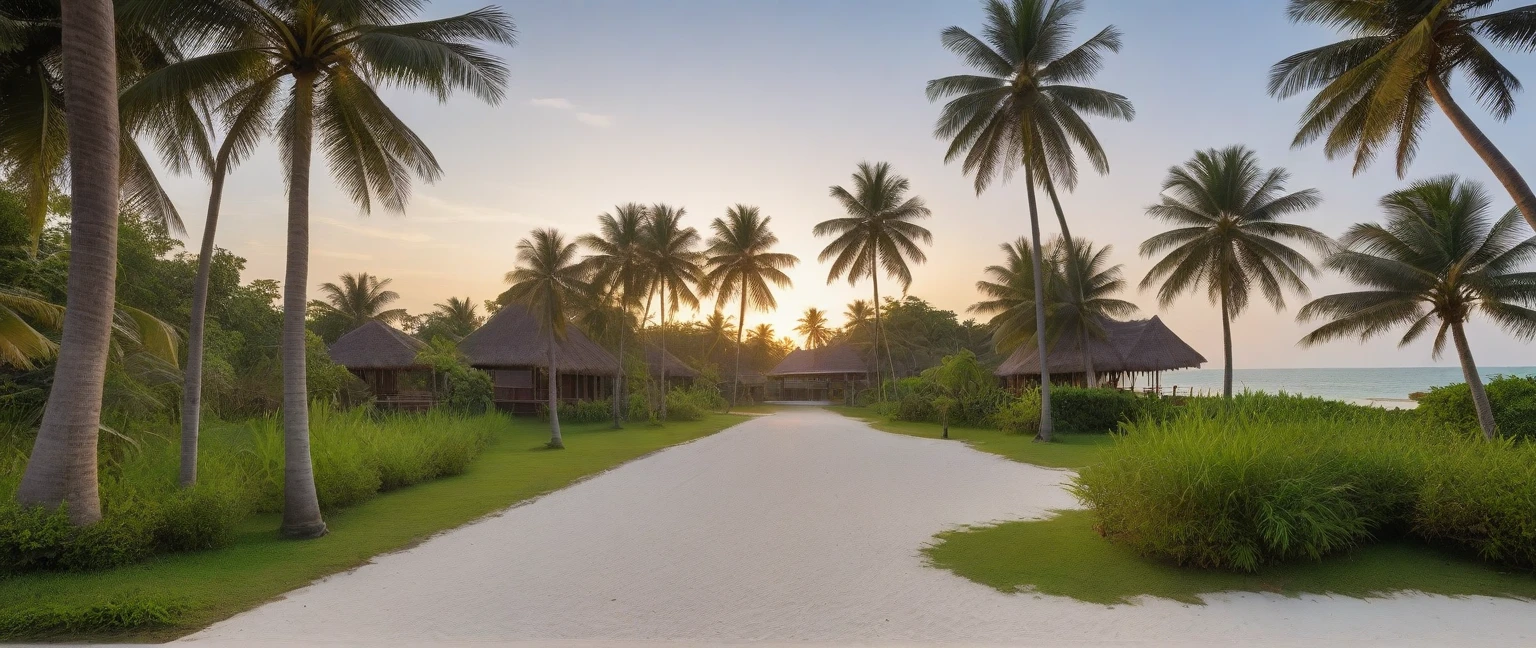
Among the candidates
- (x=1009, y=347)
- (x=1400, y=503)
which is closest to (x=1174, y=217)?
(x=1009, y=347)

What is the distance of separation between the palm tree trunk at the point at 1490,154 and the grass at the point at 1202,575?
7638 millimetres

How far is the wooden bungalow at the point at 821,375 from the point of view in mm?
55969

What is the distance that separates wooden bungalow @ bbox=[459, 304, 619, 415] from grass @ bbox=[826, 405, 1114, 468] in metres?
14.2

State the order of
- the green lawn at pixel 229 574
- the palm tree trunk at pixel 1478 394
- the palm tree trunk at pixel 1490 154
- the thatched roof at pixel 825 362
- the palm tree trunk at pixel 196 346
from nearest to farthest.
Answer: the green lawn at pixel 229 574 < the palm tree trunk at pixel 196 346 < the palm tree trunk at pixel 1490 154 < the palm tree trunk at pixel 1478 394 < the thatched roof at pixel 825 362

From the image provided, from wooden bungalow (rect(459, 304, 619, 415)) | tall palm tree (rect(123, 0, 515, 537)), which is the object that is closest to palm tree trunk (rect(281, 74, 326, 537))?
tall palm tree (rect(123, 0, 515, 537))

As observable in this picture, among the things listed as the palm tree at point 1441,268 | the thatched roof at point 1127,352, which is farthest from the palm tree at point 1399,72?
the thatched roof at point 1127,352

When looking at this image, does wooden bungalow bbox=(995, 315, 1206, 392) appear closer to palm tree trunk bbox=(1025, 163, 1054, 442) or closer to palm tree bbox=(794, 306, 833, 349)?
palm tree trunk bbox=(1025, 163, 1054, 442)

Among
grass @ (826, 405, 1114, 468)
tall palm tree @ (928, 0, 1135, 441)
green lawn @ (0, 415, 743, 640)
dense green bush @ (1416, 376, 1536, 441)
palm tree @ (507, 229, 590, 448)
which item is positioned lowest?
grass @ (826, 405, 1114, 468)

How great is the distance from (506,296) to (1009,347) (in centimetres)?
2253

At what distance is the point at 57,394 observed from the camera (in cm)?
664

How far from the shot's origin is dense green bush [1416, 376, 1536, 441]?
51.0 feet

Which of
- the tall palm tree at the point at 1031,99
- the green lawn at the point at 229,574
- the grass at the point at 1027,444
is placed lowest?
the grass at the point at 1027,444

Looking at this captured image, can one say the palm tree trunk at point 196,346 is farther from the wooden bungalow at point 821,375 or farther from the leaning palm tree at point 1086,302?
the wooden bungalow at point 821,375

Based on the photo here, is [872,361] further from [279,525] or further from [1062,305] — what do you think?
[279,525]
